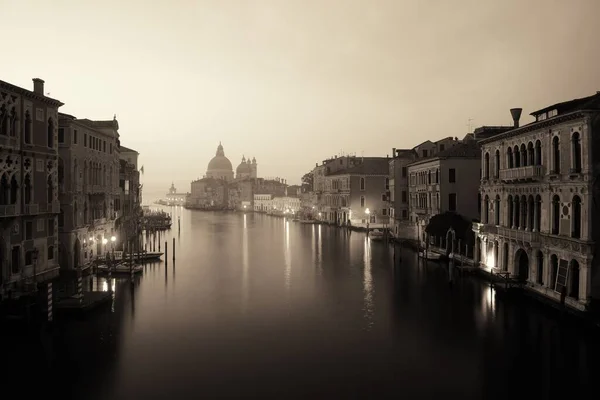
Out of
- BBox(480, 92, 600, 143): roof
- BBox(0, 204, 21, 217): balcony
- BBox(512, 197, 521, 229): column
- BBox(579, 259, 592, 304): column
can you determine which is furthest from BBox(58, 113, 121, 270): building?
BBox(579, 259, 592, 304): column

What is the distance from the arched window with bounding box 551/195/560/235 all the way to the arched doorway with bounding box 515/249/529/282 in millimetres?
3631

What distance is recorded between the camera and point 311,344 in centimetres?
1756

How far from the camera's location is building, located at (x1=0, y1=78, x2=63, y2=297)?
894 inches

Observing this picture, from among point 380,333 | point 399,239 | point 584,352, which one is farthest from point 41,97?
point 399,239

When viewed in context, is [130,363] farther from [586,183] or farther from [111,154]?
[111,154]

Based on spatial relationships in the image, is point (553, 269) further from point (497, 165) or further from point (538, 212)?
point (497, 165)

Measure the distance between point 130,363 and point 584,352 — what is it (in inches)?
606

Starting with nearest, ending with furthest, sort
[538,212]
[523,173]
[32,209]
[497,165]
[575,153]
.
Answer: [575,153] < [538,212] < [523,173] < [32,209] < [497,165]

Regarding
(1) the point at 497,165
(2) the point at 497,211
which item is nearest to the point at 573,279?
(2) the point at 497,211

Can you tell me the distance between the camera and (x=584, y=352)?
16.2 meters

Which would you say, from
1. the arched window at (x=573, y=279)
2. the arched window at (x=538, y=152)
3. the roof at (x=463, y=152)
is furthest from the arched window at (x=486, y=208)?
the arched window at (x=573, y=279)

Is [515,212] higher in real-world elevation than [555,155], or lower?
lower

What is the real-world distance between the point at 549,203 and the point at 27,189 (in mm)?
26390

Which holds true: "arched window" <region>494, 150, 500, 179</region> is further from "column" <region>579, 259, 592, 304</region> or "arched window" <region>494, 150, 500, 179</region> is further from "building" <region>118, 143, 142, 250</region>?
"building" <region>118, 143, 142, 250</region>
